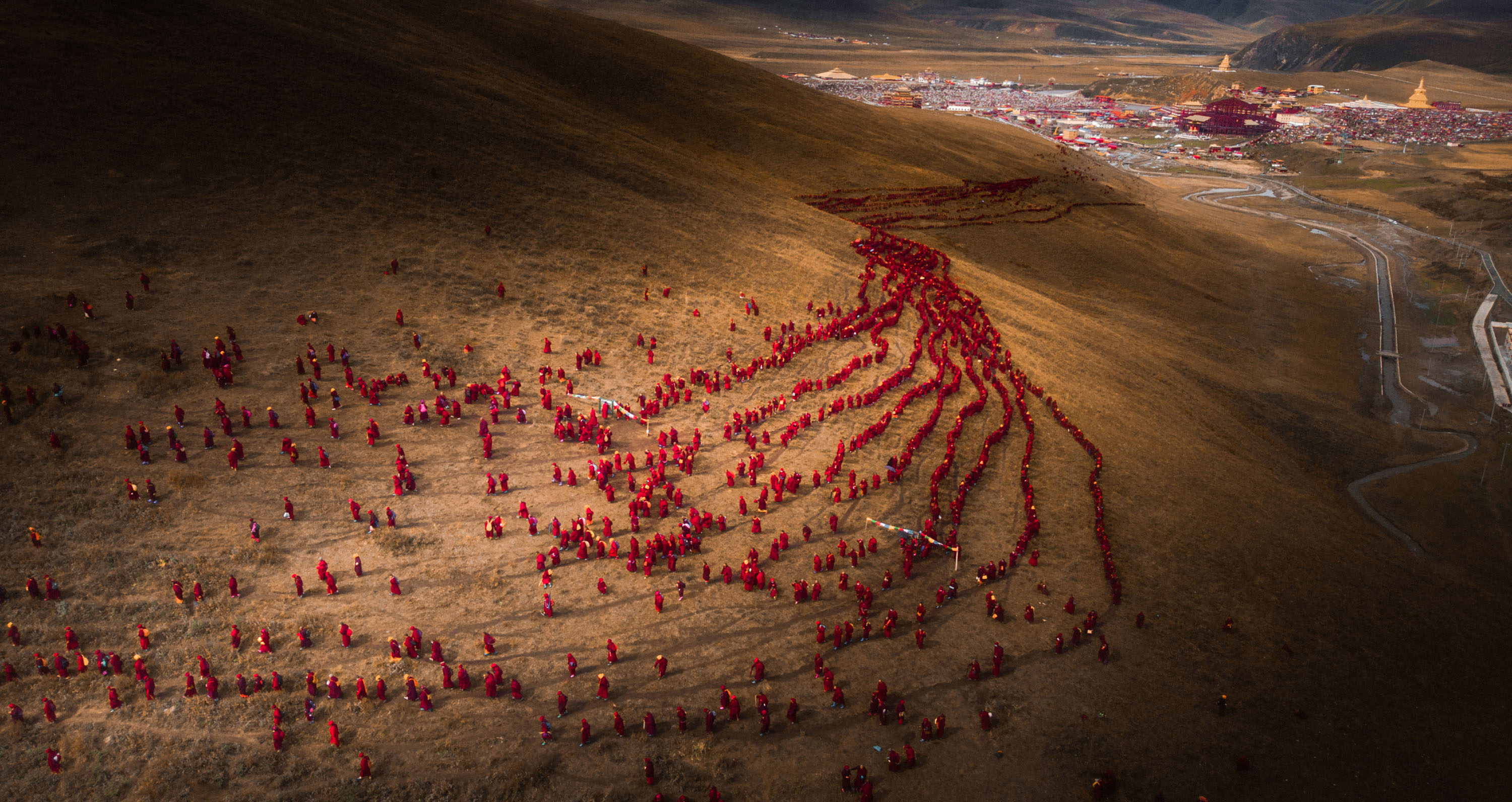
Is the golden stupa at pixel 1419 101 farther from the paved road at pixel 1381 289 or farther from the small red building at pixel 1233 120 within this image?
the paved road at pixel 1381 289

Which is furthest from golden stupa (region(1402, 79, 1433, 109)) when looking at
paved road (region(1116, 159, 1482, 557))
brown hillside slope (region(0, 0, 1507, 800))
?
brown hillside slope (region(0, 0, 1507, 800))

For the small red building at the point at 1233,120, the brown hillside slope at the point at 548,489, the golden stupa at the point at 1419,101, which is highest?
the golden stupa at the point at 1419,101

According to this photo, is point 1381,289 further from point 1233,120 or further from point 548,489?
point 1233,120

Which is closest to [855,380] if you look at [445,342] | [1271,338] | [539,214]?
[445,342]

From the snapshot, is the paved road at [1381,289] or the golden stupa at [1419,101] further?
the golden stupa at [1419,101]

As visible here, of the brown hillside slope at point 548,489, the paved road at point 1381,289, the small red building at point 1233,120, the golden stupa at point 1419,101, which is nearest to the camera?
the brown hillside slope at point 548,489

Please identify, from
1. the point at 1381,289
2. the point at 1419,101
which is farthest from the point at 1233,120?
the point at 1381,289

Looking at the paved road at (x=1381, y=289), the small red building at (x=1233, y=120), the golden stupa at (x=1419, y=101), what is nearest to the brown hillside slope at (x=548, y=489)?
the paved road at (x=1381, y=289)
